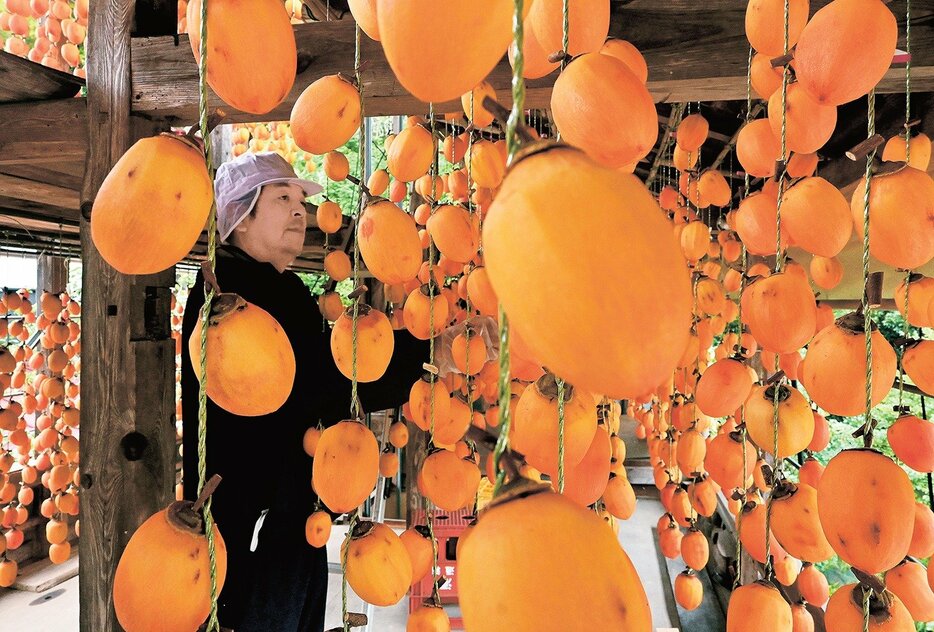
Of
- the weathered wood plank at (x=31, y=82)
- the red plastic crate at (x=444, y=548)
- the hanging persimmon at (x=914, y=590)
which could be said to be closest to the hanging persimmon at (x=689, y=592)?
the hanging persimmon at (x=914, y=590)

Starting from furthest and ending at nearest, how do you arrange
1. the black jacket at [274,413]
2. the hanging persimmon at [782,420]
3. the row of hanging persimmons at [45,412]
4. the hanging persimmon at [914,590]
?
the row of hanging persimmons at [45,412] < the black jacket at [274,413] < the hanging persimmon at [914,590] < the hanging persimmon at [782,420]

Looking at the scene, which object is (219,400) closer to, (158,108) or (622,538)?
(158,108)

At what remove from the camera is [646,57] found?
1.53 metres

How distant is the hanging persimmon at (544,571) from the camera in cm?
31

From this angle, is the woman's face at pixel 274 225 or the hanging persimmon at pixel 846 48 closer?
the hanging persimmon at pixel 846 48

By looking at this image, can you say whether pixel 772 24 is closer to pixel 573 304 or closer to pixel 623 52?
pixel 623 52

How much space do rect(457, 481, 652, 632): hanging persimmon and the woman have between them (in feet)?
4.67

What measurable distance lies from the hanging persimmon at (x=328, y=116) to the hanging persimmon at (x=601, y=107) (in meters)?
0.44

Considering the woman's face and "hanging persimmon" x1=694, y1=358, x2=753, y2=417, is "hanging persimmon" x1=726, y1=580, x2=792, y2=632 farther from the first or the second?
the woman's face

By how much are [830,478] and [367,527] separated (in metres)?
0.66

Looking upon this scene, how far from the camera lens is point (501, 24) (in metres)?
0.39

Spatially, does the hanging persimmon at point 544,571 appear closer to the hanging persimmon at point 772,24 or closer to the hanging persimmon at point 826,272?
the hanging persimmon at point 772,24

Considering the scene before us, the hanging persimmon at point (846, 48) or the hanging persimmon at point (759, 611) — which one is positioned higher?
the hanging persimmon at point (846, 48)

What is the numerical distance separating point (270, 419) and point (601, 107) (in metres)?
1.56
